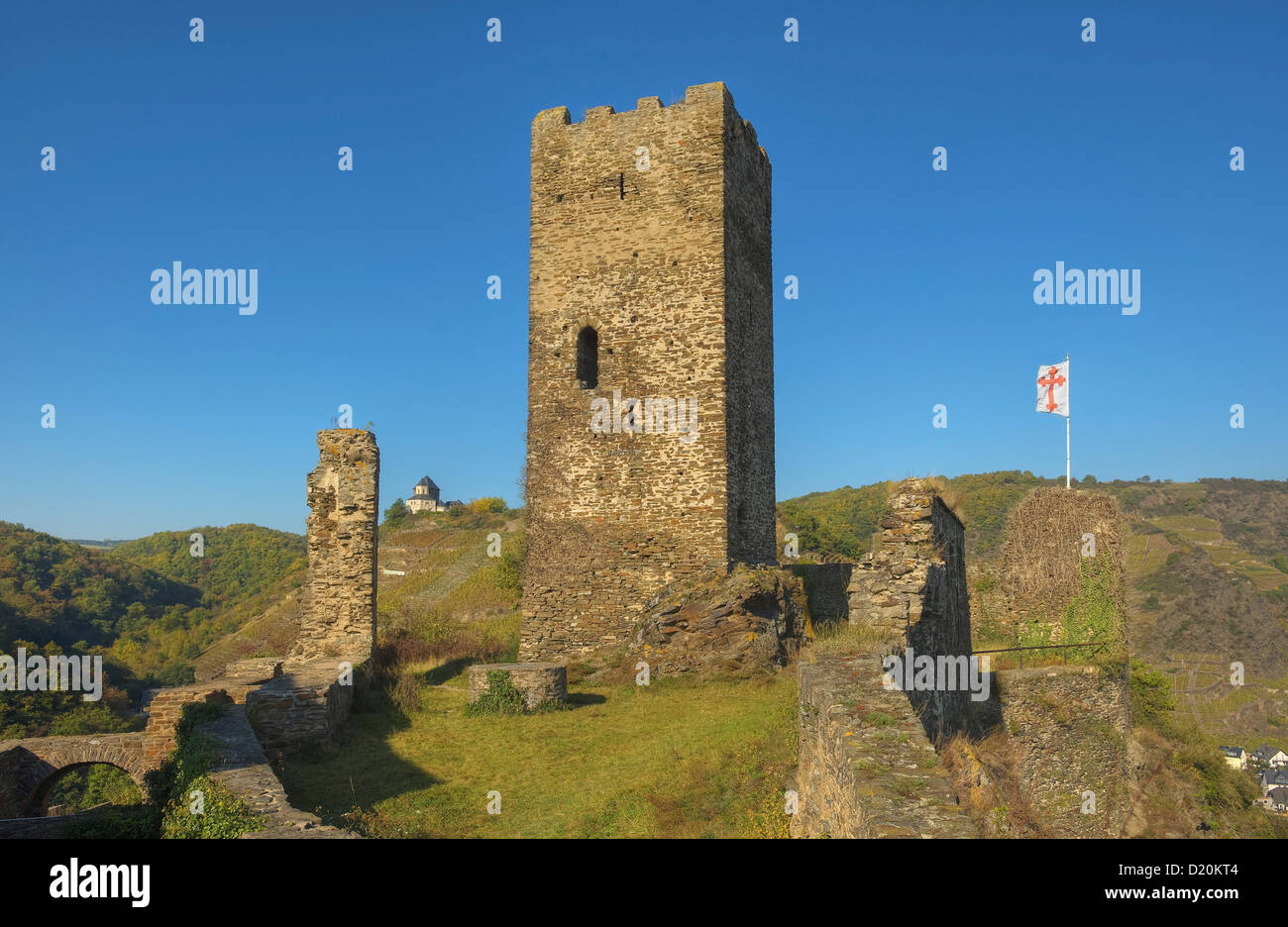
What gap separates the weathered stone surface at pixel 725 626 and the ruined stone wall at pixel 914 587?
10.7ft

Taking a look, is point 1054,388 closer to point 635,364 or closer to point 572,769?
point 635,364

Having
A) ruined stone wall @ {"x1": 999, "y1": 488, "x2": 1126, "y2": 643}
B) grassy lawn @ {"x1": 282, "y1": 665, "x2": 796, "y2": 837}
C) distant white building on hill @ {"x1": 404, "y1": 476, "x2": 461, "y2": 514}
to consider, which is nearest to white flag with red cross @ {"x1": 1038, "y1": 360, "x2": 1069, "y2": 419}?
ruined stone wall @ {"x1": 999, "y1": 488, "x2": 1126, "y2": 643}

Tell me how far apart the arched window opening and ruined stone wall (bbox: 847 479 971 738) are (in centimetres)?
783

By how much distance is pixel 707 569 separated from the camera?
15.6 metres

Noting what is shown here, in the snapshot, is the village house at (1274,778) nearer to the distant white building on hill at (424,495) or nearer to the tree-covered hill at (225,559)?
the tree-covered hill at (225,559)

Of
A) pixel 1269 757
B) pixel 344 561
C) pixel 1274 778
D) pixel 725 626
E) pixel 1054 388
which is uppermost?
pixel 1054 388

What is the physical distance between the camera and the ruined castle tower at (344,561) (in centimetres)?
1386

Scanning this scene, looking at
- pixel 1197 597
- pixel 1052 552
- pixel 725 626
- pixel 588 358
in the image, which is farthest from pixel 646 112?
pixel 1197 597

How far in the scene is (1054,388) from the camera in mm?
17906

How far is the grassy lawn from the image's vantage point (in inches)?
300

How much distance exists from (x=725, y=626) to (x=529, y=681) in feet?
12.4

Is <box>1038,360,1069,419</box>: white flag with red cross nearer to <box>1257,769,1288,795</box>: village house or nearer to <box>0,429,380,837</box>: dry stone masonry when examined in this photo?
<box>0,429,380,837</box>: dry stone masonry

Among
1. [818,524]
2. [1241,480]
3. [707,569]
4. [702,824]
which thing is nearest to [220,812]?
[702,824]
